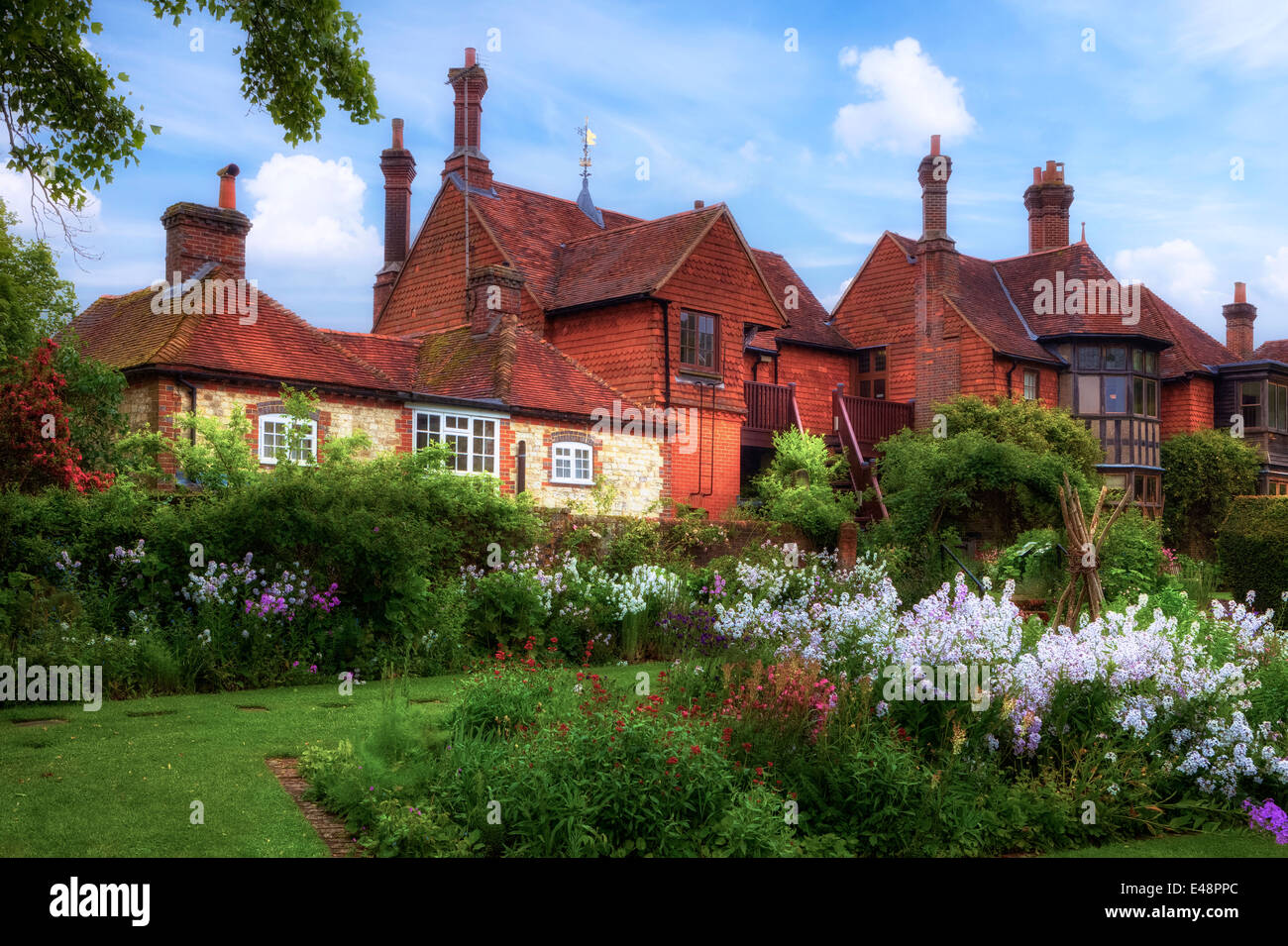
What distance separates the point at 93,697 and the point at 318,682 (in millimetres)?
2506

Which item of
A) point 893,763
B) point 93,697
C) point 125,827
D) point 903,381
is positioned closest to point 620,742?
point 893,763

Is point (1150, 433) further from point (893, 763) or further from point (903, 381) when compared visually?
point (893, 763)

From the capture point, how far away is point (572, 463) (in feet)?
86.4

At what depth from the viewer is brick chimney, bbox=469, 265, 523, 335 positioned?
2748cm

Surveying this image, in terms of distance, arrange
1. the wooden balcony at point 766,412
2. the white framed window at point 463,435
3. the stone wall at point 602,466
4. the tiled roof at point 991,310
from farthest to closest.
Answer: the tiled roof at point 991,310
the wooden balcony at point 766,412
the stone wall at point 602,466
the white framed window at point 463,435

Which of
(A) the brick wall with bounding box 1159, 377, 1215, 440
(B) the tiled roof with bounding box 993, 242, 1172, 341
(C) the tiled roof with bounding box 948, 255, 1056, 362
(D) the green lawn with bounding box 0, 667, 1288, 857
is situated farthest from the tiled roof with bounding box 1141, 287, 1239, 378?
(D) the green lawn with bounding box 0, 667, 1288, 857

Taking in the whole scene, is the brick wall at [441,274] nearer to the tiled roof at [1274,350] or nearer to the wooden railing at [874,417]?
the wooden railing at [874,417]

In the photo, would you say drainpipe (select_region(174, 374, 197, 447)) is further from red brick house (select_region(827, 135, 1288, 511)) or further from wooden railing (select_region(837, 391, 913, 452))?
red brick house (select_region(827, 135, 1288, 511))

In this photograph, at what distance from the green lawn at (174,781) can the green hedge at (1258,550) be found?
12643mm

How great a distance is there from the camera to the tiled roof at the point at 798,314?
3475 centimetres

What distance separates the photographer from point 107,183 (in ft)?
43.1

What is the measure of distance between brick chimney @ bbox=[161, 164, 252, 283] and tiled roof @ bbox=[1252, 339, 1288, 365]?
40891 mm

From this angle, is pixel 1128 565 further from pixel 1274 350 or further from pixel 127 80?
pixel 1274 350

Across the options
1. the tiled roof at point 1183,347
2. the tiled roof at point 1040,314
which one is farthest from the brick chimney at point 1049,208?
the tiled roof at point 1183,347
